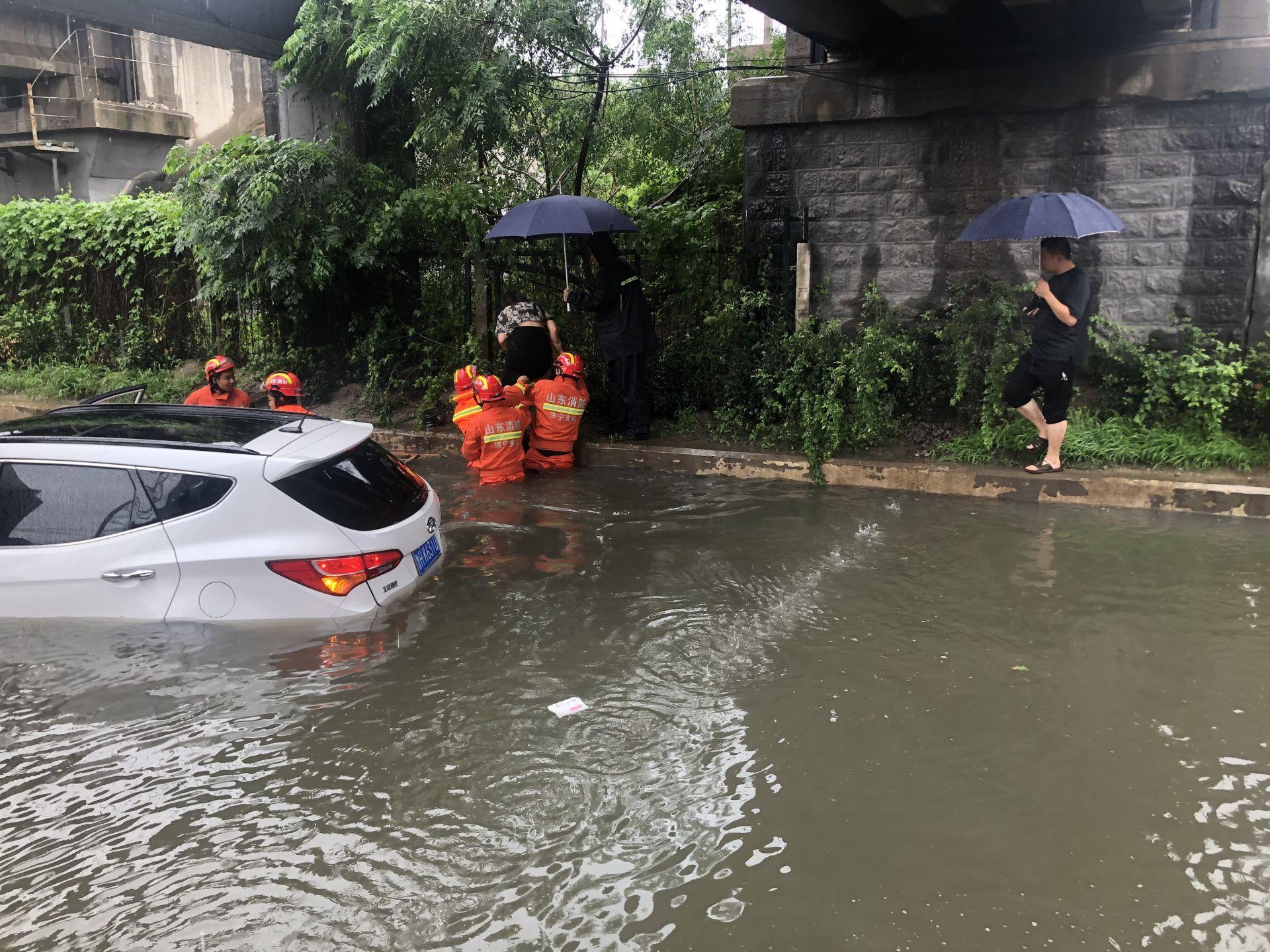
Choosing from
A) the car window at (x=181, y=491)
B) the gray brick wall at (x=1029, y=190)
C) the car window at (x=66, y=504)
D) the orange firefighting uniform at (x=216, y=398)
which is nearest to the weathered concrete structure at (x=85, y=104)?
the gray brick wall at (x=1029, y=190)

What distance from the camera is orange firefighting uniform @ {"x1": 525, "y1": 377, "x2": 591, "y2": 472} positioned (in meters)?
9.50

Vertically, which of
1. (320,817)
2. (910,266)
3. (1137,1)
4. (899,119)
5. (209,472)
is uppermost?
(1137,1)

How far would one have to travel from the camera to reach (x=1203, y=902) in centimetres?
342

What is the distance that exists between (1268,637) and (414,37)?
9.26m

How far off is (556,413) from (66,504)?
4.89 metres

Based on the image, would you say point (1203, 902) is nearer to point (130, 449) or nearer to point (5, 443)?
point (130, 449)

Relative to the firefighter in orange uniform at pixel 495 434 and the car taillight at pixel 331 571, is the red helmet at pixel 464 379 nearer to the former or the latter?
the firefighter in orange uniform at pixel 495 434

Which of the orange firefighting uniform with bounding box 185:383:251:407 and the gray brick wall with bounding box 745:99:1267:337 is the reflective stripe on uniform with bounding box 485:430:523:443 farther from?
the gray brick wall with bounding box 745:99:1267:337

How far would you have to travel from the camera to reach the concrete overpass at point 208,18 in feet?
33.5

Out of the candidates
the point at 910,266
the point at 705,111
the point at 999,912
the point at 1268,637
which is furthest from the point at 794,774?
the point at 705,111

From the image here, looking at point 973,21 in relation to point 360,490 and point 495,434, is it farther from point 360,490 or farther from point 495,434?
point 360,490

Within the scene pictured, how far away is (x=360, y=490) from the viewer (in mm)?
5473

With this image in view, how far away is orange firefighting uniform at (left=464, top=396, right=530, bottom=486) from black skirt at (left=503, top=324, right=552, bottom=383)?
0.54 meters

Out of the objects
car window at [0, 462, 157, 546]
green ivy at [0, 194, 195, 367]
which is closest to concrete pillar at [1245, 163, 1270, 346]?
car window at [0, 462, 157, 546]
